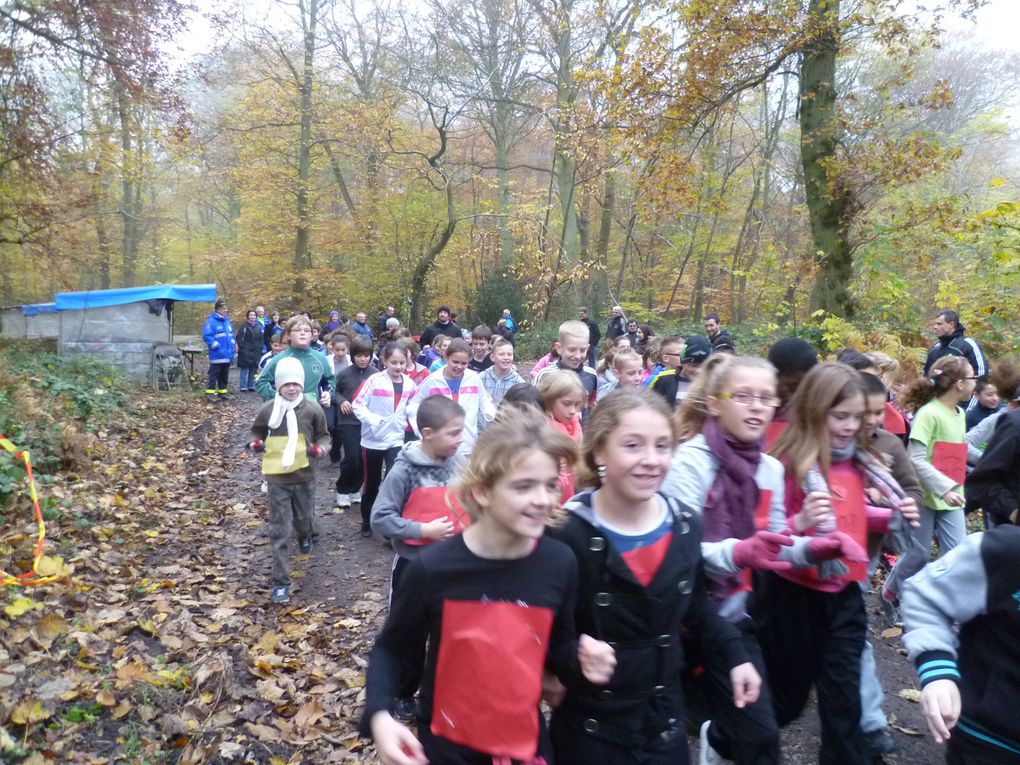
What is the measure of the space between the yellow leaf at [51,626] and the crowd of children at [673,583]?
8.49 feet

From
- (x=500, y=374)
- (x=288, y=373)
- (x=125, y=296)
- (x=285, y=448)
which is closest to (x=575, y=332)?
(x=500, y=374)

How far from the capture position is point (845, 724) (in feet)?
10.2

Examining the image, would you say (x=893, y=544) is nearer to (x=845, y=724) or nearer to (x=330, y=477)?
(x=845, y=724)

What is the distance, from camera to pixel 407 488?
13.4 feet

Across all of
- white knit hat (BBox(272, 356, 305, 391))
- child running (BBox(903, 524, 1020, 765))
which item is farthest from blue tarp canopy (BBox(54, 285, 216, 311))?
child running (BBox(903, 524, 1020, 765))

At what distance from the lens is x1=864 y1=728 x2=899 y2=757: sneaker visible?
3383 millimetres

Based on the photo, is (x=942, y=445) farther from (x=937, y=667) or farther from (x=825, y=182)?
(x=825, y=182)

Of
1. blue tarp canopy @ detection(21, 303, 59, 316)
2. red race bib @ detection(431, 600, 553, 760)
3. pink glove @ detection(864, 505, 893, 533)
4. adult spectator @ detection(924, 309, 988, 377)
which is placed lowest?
red race bib @ detection(431, 600, 553, 760)

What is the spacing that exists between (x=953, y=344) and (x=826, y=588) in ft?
21.7

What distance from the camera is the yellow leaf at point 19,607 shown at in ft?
15.6

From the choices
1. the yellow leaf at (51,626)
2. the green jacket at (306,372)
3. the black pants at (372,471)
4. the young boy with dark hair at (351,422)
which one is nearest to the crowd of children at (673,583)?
the yellow leaf at (51,626)

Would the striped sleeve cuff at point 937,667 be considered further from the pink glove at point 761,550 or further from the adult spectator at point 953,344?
the adult spectator at point 953,344

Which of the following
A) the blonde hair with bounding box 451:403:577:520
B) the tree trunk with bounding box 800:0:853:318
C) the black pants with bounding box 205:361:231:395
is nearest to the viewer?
the blonde hair with bounding box 451:403:577:520

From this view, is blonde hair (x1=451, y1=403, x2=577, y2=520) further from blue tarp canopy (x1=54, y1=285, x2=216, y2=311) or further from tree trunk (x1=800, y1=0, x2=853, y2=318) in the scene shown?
blue tarp canopy (x1=54, y1=285, x2=216, y2=311)
